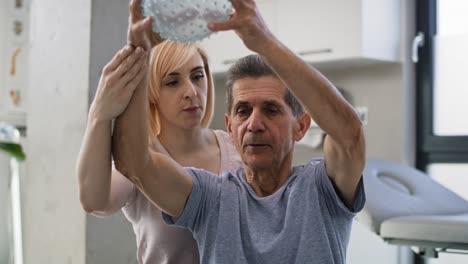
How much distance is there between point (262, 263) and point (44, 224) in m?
2.08

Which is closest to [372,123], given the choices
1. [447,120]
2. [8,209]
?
[447,120]

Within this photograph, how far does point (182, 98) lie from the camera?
4.92 feet

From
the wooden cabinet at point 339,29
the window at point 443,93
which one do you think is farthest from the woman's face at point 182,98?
the window at point 443,93

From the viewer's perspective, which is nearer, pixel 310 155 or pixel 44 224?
pixel 44 224

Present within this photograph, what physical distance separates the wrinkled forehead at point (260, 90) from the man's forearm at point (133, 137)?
188 millimetres

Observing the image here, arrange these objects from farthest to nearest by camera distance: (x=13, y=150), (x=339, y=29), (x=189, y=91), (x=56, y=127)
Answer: (x=339, y=29), (x=56, y=127), (x=189, y=91), (x=13, y=150)

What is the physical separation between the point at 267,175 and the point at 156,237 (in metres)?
0.27

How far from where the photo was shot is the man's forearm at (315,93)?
1122 mm

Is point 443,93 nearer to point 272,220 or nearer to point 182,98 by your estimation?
point 182,98

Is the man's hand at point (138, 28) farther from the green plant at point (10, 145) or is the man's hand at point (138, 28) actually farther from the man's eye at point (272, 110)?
the green plant at point (10, 145)

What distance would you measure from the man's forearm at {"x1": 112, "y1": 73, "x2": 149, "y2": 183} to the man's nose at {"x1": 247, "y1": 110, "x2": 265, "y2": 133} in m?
0.18

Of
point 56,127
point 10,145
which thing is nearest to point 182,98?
point 10,145

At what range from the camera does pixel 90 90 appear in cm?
286

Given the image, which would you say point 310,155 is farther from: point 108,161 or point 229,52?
point 108,161
